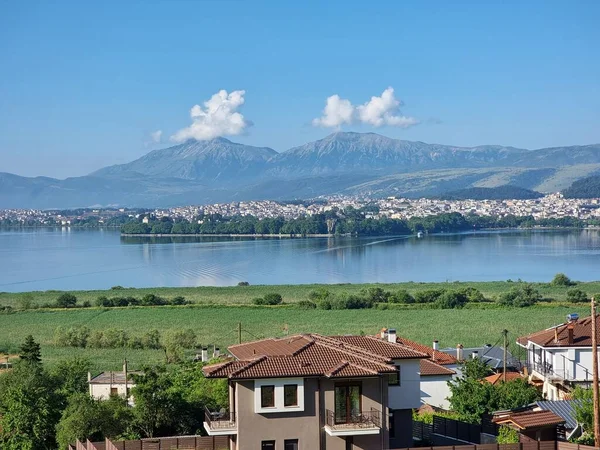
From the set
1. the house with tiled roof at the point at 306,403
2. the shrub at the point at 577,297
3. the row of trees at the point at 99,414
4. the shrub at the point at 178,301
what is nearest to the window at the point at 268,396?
the house with tiled roof at the point at 306,403

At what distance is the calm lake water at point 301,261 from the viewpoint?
5709 centimetres

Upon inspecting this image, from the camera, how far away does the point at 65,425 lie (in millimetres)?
12547

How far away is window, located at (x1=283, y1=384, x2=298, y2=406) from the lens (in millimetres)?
10305

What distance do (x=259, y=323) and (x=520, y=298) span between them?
10242mm

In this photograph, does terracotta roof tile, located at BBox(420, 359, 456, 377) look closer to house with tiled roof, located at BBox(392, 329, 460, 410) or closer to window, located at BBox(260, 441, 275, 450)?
house with tiled roof, located at BBox(392, 329, 460, 410)

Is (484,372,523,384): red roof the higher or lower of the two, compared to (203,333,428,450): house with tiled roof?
lower

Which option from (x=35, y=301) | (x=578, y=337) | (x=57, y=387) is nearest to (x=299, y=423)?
(x=57, y=387)

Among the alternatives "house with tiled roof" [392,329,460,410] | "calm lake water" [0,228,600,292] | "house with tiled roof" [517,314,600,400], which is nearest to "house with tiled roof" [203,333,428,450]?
"house with tiled roof" [517,314,600,400]

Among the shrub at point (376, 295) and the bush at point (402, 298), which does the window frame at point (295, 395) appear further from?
the bush at point (402, 298)

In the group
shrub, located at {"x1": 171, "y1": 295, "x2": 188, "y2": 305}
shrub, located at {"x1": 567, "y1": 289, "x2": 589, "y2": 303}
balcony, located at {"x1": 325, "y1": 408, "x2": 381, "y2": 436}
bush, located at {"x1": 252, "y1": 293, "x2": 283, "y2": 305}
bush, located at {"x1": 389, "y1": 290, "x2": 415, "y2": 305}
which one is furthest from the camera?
shrub, located at {"x1": 171, "y1": 295, "x2": 188, "y2": 305}

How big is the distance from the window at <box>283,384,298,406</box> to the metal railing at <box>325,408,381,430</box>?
1.22ft

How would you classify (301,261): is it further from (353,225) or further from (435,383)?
(435,383)

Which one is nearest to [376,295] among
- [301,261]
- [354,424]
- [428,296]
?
[428,296]

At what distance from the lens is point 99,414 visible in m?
12.6
